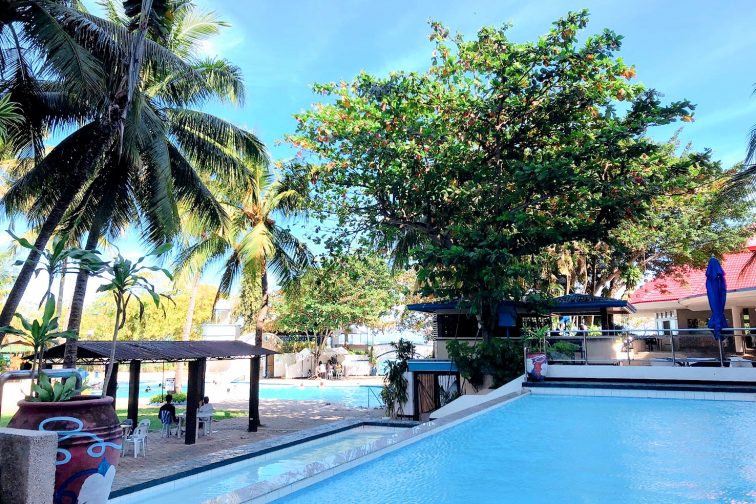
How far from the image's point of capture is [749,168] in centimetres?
1492

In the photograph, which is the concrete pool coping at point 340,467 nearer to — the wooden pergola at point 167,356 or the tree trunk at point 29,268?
the wooden pergola at point 167,356

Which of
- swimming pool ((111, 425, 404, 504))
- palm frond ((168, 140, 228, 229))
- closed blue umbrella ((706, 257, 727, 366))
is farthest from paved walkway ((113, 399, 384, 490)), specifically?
closed blue umbrella ((706, 257, 727, 366))

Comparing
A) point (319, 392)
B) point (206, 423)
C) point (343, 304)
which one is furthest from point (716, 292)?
point (343, 304)

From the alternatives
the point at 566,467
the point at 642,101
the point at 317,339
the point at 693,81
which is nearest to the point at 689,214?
the point at 693,81

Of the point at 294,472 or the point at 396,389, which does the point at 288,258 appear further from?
the point at 294,472

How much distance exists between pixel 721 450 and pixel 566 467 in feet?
8.76

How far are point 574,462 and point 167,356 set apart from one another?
8877mm

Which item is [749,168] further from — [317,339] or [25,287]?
[317,339]

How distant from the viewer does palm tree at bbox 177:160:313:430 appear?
18.3m

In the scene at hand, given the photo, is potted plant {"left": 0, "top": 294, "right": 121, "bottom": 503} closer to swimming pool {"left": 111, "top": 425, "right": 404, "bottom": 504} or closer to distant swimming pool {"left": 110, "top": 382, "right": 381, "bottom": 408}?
swimming pool {"left": 111, "top": 425, "right": 404, "bottom": 504}

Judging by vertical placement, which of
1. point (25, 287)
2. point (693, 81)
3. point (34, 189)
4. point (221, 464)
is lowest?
point (221, 464)

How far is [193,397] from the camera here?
13273 mm

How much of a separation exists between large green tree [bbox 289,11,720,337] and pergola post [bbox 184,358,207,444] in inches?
256

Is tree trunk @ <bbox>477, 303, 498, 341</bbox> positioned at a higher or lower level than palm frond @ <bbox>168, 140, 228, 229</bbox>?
lower
